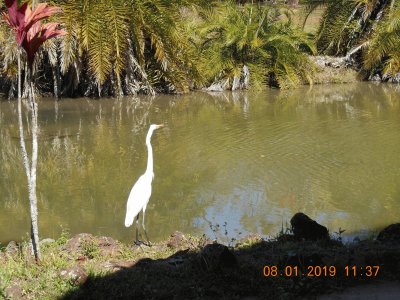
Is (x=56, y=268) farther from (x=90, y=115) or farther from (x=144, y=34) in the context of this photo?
(x=144, y=34)

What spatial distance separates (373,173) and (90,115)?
8.48 meters

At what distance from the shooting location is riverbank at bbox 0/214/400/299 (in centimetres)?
466

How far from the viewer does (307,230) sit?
6.18 metres

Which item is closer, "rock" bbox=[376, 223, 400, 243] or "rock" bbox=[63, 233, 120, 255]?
"rock" bbox=[376, 223, 400, 243]

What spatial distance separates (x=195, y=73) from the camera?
62.0ft

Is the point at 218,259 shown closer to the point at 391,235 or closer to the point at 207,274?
the point at 207,274

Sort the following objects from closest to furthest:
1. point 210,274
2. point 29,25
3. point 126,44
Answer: point 29,25 < point 210,274 < point 126,44

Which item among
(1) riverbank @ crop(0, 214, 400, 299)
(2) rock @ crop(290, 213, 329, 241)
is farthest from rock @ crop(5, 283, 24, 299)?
(2) rock @ crop(290, 213, 329, 241)

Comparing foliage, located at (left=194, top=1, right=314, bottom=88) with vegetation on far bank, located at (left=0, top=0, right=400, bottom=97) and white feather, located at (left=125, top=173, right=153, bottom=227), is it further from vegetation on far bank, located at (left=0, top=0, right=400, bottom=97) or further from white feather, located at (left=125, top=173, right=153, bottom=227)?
white feather, located at (left=125, top=173, right=153, bottom=227)

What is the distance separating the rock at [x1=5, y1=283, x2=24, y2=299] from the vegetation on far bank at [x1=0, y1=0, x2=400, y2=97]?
12.5 metres

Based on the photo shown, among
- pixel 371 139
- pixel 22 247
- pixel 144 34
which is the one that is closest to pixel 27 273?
pixel 22 247

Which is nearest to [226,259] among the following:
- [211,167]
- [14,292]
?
[14,292]
